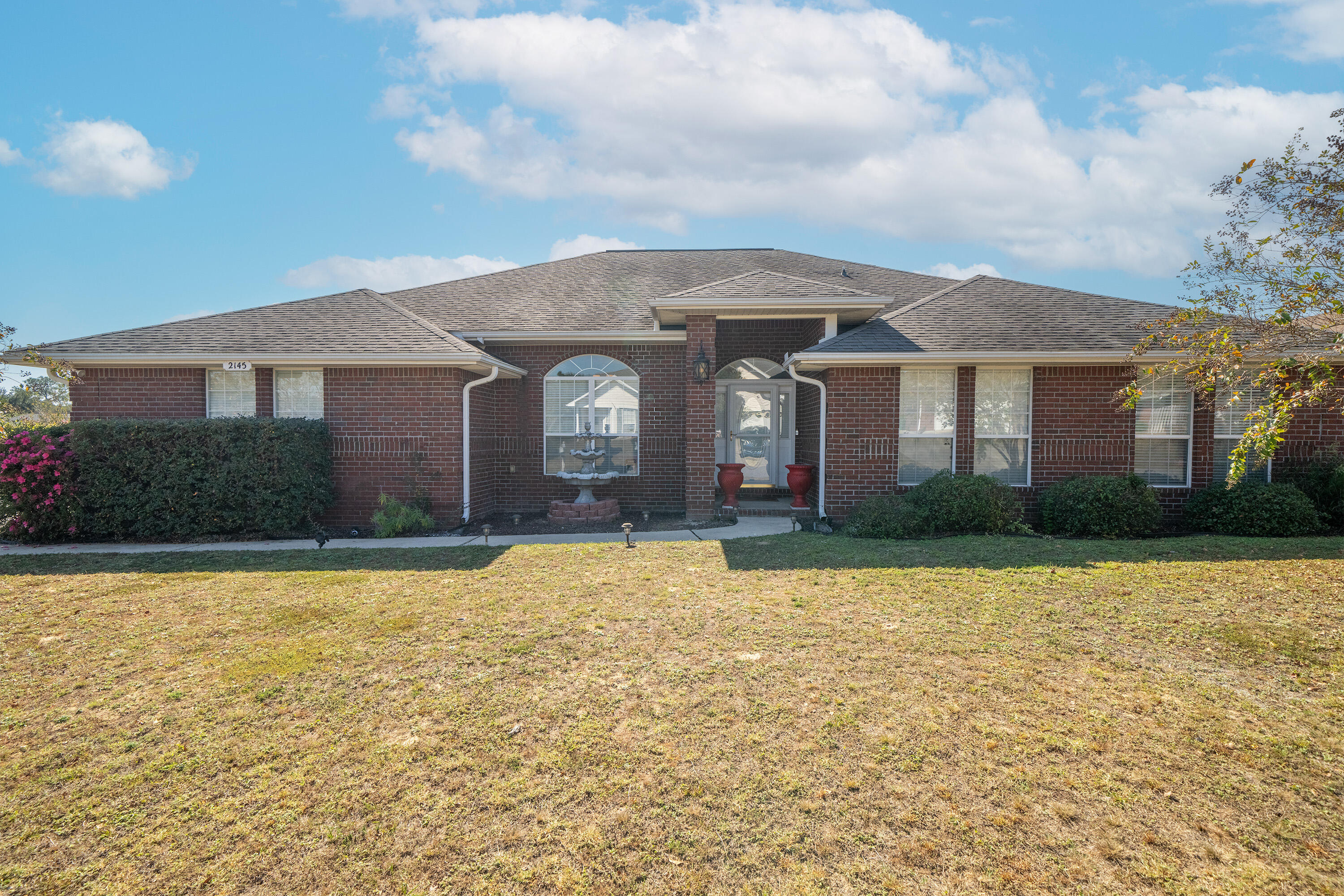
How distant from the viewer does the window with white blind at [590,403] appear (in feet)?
41.7

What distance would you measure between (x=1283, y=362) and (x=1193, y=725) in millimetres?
5755

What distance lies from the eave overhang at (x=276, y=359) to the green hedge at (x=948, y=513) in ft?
21.0

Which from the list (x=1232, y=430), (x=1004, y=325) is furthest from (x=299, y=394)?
(x=1232, y=430)

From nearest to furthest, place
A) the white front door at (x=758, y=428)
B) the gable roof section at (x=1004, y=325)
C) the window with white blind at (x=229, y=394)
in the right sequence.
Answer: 1. the gable roof section at (x=1004, y=325)
2. the window with white blind at (x=229, y=394)
3. the white front door at (x=758, y=428)

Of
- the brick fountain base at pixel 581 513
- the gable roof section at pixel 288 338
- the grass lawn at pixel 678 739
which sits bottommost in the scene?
the grass lawn at pixel 678 739

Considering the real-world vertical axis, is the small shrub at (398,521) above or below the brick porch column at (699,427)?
below

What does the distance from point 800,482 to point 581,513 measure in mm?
3767

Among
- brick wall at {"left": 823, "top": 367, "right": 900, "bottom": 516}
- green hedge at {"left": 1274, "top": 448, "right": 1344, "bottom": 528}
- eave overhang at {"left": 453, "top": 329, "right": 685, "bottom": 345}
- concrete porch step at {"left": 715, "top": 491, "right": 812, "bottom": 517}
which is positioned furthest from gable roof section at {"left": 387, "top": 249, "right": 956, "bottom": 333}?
green hedge at {"left": 1274, "top": 448, "right": 1344, "bottom": 528}

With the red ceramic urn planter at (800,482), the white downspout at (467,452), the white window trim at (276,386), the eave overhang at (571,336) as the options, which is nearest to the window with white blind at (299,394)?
the white window trim at (276,386)

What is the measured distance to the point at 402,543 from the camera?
31.3 feet

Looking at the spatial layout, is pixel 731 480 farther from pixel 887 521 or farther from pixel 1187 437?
pixel 1187 437

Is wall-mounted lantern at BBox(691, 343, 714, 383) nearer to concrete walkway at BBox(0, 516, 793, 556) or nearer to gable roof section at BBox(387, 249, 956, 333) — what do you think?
gable roof section at BBox(387, 249, 956, 333)

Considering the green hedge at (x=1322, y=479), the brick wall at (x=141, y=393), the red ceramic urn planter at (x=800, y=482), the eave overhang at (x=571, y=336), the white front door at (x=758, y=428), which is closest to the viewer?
the green hedge at (x=1322, y=479)

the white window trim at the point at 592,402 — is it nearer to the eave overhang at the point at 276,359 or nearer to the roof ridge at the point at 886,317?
the eave overhang at the point at 276,359
